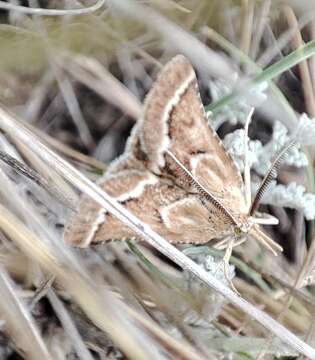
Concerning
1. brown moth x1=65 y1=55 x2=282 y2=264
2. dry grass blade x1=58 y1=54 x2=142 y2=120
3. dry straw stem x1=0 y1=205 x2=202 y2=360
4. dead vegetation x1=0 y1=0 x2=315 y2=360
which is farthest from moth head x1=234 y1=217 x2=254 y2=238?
dry grass blade x1=58 y1=54 x2=142 y2=120

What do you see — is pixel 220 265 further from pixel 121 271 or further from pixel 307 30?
pixel 307 30

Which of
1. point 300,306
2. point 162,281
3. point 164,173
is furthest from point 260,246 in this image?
point 164,173

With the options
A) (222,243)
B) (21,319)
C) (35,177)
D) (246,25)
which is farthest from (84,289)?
(246,25)

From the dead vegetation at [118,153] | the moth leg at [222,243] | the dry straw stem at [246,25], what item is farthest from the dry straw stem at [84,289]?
the dry straw stem at [246,25]

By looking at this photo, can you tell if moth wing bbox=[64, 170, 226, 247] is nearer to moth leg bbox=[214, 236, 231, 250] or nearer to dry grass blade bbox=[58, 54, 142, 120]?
moth leg bbox=[214, 236, 231, 250]

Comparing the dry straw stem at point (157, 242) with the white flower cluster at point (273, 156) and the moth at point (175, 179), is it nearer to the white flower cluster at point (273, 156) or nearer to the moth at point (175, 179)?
the moth at point (175, 179)

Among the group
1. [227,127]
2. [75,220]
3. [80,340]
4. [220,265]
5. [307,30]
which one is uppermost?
[307,30]

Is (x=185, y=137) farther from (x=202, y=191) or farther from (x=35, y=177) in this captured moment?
(x=35, y=177)
